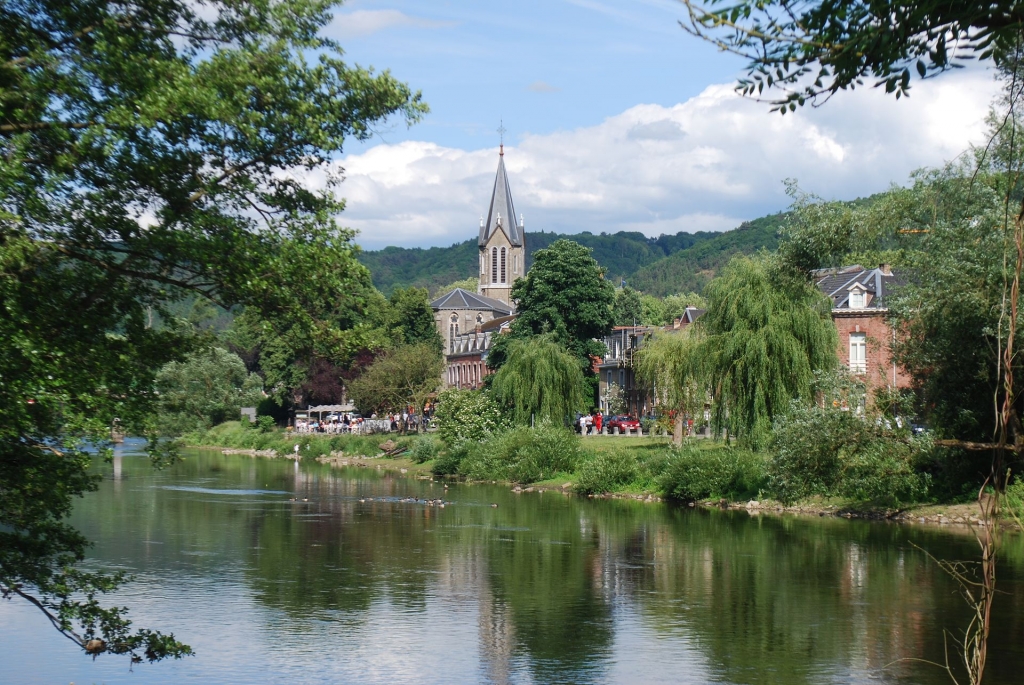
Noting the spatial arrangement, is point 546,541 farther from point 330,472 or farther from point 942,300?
point 330,472

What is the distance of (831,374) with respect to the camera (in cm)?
3219

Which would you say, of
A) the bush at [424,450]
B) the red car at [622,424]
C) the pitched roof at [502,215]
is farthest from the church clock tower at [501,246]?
the bush at [424,450]

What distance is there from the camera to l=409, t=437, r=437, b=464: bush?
6072 centimetres

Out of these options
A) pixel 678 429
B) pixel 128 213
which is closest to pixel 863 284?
pixel 678 429

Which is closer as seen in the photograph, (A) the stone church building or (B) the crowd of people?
(B) the crowd of people

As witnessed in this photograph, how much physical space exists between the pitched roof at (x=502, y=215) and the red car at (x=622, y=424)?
69.2m

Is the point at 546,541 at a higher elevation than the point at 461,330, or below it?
below

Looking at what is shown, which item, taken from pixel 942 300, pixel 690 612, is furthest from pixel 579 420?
pixel 690 612

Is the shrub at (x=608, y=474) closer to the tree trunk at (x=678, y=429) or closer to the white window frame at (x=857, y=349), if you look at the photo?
the tree trunk at (x=678, y=429)

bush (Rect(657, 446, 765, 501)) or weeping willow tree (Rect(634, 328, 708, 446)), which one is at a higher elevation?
weeping willow tree (Rect(634, 328, 708, 446))

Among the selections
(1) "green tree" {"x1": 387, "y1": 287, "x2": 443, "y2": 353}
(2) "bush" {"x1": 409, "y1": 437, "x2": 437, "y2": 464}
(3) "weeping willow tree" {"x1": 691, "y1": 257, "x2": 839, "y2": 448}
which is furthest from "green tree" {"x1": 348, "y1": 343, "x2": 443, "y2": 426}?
(3) "weeping willow tree" {"x1": 691, "y1": 257, "x2": 839, "y2": 448}

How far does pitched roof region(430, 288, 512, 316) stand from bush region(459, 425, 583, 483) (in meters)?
82.5

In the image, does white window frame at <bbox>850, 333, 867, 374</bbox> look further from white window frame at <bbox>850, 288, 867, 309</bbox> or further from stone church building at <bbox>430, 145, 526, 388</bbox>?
stone church building at <bbox>430, 145, 526, 388</bbox>

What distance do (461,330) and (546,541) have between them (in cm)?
10311
